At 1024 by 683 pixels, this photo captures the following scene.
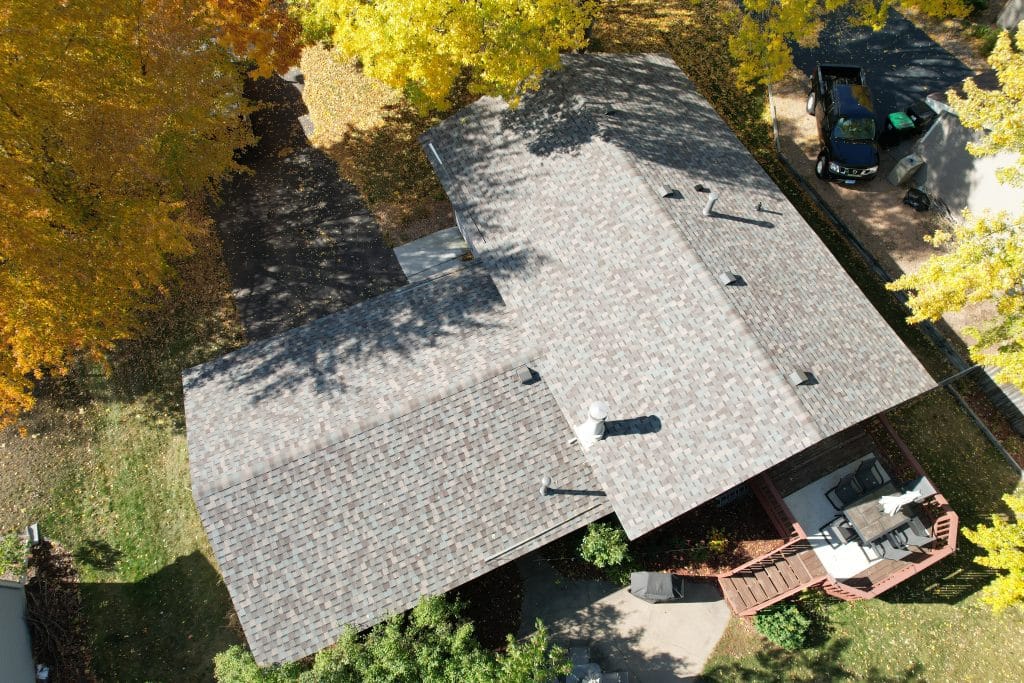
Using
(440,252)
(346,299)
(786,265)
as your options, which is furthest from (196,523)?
(786,265)

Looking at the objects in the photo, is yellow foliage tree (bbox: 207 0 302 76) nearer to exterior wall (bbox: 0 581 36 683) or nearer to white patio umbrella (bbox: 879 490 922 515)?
exterior wall (bbox: 0 581 36 683)

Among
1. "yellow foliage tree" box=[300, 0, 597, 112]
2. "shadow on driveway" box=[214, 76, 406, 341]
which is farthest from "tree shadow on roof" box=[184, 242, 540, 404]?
"yellow foliage tree" box=[300, 0, 597, 112]

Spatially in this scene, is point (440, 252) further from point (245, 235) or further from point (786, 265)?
point (786, 265)

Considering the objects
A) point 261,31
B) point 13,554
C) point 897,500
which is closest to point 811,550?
point 897,500

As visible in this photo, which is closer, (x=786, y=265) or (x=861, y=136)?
(x=786, y=265)

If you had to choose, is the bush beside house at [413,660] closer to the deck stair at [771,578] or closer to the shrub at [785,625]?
the deck stair at [771,578]

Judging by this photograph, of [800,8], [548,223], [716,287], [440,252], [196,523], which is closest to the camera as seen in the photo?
[716,287]
